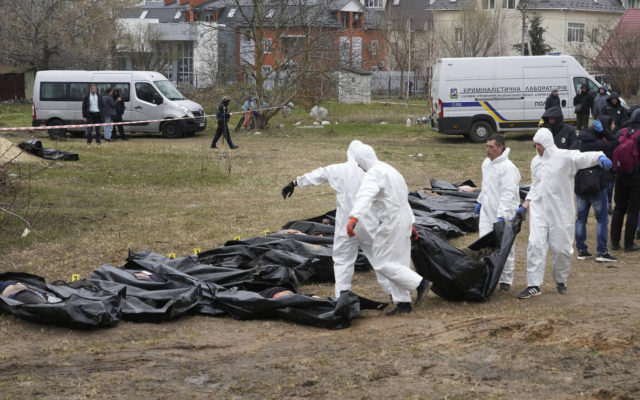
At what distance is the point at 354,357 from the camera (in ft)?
18.4

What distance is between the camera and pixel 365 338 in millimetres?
6078

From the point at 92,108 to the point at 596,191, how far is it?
17.1 metres

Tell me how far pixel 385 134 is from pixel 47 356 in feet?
70.4

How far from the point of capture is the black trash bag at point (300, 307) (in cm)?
643

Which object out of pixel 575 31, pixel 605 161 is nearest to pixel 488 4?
pixel 575 31

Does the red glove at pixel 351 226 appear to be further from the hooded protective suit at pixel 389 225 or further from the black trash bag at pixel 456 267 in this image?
the black trash bag at pixel 456 267

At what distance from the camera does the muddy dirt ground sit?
196 inches

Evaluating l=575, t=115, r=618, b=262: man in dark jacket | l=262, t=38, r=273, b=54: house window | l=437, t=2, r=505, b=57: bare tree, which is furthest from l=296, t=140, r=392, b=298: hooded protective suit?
l=437, t=2, r=505, b=57: bare tree

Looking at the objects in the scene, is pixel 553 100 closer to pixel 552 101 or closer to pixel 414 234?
pixel 552 101

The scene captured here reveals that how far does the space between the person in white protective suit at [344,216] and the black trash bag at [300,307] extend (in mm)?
287

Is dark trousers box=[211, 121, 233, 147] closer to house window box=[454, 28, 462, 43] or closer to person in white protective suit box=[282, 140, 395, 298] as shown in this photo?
person in white protective suit box=[282, 140, 395, 298]

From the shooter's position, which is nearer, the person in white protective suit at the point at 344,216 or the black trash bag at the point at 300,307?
the black trash bag at the point at 300,307

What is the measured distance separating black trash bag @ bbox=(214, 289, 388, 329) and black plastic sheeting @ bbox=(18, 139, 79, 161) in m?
12.6

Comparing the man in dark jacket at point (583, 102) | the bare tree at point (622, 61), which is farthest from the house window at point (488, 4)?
the man in dark jacket at point (583, 102)
